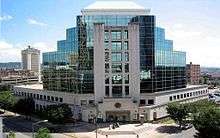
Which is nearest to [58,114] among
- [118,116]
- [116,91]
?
[118,116]

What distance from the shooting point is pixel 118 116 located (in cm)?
8000

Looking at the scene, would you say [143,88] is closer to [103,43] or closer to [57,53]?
[103,43]

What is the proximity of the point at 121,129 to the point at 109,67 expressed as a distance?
16338mm

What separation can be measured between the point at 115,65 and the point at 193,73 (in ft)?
394

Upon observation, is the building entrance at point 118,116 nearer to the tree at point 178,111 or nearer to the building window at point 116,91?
the building window at point 116,91

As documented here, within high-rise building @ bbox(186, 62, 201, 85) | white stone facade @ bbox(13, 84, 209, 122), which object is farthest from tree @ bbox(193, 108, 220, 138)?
high-rise building @ bbox(186, 62, 201, 85)

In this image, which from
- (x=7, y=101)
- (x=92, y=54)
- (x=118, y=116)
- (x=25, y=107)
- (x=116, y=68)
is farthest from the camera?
(x=7, y=101)

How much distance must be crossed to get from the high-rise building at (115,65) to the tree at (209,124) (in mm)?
29509

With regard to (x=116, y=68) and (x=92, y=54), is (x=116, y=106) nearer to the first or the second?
(x=116, y=68)

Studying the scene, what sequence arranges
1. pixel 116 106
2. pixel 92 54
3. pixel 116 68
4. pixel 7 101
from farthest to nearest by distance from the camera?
1. pixel 7 101
2. pixel 92 54
3. pixel 116 68
4. pixel 116 106

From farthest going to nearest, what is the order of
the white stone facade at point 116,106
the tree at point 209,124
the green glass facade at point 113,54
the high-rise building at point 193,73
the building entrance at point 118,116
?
the high-rise building at point 193,73 < the green glass facade at point 113,54 < the building entrance at point 118,116 < the white stone facade at point 116,106 < the tree at point 209,124

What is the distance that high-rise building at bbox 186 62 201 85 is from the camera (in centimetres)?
19045

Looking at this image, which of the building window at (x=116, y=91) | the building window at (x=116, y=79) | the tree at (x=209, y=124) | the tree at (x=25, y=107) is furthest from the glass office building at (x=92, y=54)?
the tree at (x=209, y=124)

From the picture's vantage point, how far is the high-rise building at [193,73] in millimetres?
190450
